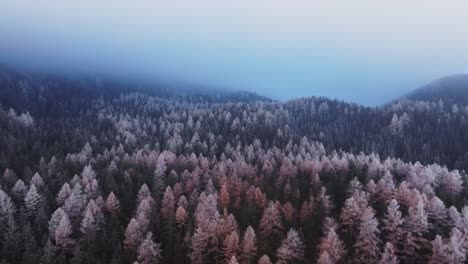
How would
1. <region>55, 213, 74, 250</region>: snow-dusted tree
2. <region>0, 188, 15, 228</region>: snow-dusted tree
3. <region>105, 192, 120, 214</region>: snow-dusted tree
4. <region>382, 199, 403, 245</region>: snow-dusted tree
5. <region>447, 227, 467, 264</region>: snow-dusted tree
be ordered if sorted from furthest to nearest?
<region>105, 192, 120, 214</region>: snow-dusted tree
<region>0, 188, 15, 228</region>: snow-dusted tree
<region>55, 213, 74, 250</region>: snow-dusted tree
<region>382, 199, 403, 245</region>: snow-dusted tree
<region>447, 227, 467, 264</region>: snow-dusted tree

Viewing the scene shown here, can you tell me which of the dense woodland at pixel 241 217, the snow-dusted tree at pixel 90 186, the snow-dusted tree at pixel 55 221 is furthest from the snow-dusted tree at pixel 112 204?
the snow-dusted tree at pixel 55 221

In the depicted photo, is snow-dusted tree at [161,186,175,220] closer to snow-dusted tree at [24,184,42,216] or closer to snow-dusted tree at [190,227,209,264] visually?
snow-dusted tree at [190,227,209,264]

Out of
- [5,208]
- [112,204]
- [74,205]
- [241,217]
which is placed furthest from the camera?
[112,204]

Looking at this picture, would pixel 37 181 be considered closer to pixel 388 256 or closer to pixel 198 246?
pixel 198 246

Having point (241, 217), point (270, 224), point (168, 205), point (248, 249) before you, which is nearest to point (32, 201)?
point (168, 205)

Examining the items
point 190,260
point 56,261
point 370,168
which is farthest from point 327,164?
point 56,261

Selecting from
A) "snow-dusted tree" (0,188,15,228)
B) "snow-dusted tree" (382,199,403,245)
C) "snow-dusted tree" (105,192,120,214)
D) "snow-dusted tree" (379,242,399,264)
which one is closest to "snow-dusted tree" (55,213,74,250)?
"snow-dusted tree" (0,188,15,228)

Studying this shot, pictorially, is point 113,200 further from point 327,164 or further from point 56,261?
point 327,164
